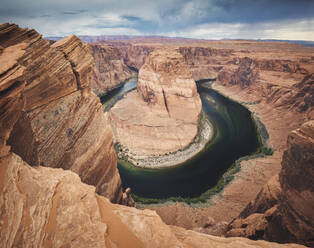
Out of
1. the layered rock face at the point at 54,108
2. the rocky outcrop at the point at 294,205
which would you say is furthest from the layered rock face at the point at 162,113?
the rocky outcrop at the point at 294,205

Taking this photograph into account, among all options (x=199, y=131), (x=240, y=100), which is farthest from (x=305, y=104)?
(x=199, y=131)

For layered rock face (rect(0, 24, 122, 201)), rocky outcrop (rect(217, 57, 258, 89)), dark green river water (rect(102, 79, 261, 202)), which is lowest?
dark green river water (rect(102, 79, 261, 202))

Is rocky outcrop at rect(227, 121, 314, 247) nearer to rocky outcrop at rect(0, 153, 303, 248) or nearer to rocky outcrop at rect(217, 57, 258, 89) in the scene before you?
rocky outcrop at rect(0, 153, 303, 248)

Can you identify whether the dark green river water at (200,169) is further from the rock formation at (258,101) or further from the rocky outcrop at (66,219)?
the rocky outcrop at (66,219)

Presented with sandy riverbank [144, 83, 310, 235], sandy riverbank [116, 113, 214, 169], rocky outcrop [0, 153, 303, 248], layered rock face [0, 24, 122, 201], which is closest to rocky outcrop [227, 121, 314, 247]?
sandy riverbank [144, 83, 310, 235]

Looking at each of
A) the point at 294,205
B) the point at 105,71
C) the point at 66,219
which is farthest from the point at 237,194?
the point at 105,71

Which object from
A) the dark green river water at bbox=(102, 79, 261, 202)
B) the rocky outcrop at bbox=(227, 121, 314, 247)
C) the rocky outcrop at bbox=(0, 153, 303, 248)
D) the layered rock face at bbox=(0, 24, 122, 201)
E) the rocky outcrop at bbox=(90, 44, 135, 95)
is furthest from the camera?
the rocky outcrop at bbox=(90, 44, 135, 95)

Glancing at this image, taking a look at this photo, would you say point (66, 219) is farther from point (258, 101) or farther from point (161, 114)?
point (258, 101)
